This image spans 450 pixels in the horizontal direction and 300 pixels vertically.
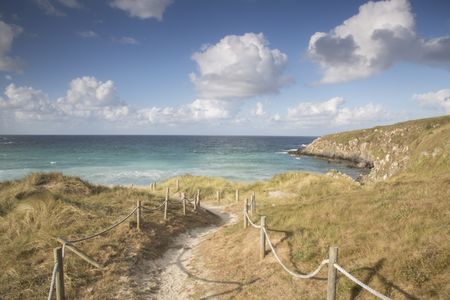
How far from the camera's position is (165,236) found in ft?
45.3

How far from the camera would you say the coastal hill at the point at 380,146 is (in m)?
42.4

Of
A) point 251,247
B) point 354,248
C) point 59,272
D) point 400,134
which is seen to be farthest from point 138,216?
point 400,134

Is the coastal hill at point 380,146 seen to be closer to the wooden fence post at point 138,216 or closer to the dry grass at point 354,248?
the dry grass at point 354,248

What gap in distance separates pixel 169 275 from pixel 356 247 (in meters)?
6.10

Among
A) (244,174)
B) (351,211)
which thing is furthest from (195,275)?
(244,174)

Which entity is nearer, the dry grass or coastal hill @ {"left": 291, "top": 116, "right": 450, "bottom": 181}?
the dry grass

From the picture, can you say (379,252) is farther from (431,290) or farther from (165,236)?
(165,236)

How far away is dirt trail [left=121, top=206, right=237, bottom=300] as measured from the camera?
350 inches

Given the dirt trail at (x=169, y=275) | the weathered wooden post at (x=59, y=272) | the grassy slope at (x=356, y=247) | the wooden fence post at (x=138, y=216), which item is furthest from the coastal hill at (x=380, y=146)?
the weathered wooden post at (x=59, y=272)

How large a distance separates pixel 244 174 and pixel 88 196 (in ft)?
123

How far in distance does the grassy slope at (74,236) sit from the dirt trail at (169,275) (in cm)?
45

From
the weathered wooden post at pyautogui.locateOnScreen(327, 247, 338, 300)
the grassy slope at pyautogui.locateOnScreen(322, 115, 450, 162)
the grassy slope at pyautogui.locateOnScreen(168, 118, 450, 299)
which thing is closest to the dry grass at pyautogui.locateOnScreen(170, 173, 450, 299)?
the grassy slope at pyautogui.locateOnScreen(168, 118, 450, 299)

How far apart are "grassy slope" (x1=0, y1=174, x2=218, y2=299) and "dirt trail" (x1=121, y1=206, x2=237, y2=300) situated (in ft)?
1.46

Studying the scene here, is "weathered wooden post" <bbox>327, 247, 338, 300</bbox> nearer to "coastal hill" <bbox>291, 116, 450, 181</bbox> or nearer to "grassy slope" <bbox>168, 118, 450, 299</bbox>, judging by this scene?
"grassy slope" <bbox>168, 118, 450, 299</bbox>
